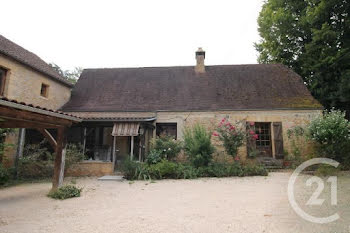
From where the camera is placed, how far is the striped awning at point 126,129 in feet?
31.1

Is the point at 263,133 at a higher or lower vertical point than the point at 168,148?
higher

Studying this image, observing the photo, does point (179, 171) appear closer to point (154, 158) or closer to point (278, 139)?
point (154, 158)

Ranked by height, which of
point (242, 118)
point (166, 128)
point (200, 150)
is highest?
point (242, 118)

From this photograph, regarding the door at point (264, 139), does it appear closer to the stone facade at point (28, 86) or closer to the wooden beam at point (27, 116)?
the wooden beam at point (27, 116)

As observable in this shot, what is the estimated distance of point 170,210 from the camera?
4301 mm

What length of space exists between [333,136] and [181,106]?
22.0 ft

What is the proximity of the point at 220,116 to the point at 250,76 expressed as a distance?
3958mm

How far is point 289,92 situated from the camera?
11.4 m

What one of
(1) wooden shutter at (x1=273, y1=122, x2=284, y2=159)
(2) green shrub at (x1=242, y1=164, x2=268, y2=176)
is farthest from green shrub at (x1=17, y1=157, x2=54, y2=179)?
(1) wooden shutter at (x1=273, y1=122, x2=284, y2=159)

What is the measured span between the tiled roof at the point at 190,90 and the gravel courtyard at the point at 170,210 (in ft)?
17.8

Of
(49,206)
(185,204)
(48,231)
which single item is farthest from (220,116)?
(48,231)

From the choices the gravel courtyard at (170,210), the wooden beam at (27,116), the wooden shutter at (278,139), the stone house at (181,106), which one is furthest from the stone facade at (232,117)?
the wooden beam at (27,116)

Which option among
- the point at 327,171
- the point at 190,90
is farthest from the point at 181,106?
the point at 327,171

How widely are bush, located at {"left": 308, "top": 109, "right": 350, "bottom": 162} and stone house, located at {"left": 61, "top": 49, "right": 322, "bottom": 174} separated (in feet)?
6.21
